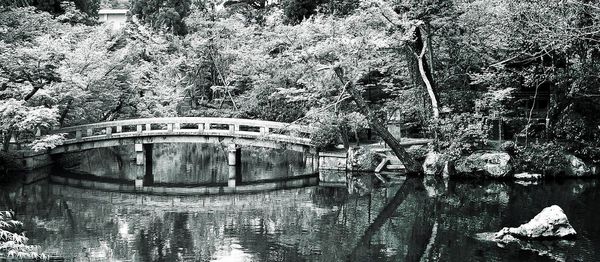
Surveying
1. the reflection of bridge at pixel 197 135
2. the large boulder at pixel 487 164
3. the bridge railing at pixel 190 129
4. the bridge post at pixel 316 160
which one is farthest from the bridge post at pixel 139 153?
the large boulder at pixel 487 164

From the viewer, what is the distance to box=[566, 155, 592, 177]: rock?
78.5 ft

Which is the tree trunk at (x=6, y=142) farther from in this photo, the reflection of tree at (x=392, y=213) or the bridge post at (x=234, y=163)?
the reflection of tree at (x=392, y=213)

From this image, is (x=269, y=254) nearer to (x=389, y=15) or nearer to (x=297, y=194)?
(x=297, y=194)

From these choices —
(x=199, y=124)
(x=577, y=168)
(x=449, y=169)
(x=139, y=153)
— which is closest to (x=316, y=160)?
(x=199, y=124)

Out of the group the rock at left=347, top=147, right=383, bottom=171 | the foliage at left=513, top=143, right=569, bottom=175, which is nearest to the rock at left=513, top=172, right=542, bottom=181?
the foliage at left=513, top=143, right=569, bottom=175

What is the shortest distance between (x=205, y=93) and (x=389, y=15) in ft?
50.7

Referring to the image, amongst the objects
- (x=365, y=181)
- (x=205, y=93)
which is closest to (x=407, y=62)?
(x=365, y=181)

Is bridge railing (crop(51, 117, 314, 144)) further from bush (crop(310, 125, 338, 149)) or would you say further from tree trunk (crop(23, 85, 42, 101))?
tree trunk (crop(23, 85, 42, 101))

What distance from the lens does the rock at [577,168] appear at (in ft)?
78.5

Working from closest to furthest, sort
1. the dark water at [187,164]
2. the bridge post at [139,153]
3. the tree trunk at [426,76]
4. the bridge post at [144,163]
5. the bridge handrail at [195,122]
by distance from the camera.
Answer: the tree trunk at [426,76]
the bridge post at [144,163]
the bridge handrail at [195,122]
the dark water at [187,164]
the bridge post at [139,153]

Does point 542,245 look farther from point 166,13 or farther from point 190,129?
point 166,13

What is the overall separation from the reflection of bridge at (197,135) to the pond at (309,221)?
2125 mm

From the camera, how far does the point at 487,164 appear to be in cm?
2370

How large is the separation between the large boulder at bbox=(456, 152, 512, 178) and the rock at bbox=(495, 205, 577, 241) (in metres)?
8.51
